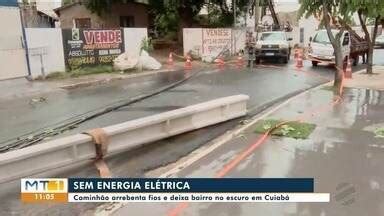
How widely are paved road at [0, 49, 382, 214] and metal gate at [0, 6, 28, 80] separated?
297cm

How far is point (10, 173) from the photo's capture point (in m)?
6.86

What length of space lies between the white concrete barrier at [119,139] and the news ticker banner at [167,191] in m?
0.91

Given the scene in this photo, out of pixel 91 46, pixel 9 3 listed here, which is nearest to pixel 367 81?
pixel 91 46

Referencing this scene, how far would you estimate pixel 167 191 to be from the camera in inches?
232

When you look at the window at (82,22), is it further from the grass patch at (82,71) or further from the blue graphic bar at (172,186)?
the blue graphic bar at (172,186)

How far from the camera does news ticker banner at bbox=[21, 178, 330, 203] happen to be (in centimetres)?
591

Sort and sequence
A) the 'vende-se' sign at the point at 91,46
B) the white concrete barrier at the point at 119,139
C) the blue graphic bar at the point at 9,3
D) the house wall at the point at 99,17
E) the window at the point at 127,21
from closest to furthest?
the white concrete barrier at the point at 119,139
the blue graphic bar at the point at 9,3
the 'vende-se' sign at the point at 91,46
the house wall at the point at 99,17
the window at the point at 127,21

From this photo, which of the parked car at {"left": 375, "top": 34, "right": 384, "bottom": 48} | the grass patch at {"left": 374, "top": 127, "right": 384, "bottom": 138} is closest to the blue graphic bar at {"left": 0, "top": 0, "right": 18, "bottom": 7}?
the grass patch at {"left": 374, "top": 127, "right": 384, "bottom": 138}

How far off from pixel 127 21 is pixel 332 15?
21.9 m

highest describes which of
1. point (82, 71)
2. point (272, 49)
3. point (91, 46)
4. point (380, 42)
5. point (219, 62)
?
point (91, 46)

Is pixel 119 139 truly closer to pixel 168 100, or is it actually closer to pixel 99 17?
pixel 168 100

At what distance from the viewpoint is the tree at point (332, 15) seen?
15656 millimetres

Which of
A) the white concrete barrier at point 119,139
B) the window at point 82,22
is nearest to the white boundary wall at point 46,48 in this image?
the white concrete barrier at point 119,139

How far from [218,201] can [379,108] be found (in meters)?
8.30
